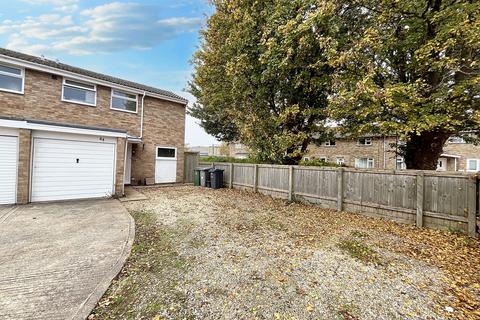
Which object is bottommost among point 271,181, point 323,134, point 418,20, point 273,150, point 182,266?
point 182,266

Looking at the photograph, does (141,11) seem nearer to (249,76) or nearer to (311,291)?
(249,76)

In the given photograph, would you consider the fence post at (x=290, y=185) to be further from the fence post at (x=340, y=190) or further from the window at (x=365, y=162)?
the window at (x=365, y=162)

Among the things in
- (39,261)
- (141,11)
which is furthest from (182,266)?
(141,11)

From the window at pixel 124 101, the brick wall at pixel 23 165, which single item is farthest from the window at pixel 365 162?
the brick wall at pixel 23 165

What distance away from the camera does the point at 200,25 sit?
13.9 m

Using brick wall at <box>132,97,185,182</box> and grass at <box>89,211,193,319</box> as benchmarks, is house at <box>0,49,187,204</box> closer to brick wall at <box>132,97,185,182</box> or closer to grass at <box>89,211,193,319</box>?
brick wall at <box>132,97,185,182</box>

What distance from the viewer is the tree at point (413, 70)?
639 cm

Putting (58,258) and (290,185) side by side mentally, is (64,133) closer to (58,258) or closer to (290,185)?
(58,258)

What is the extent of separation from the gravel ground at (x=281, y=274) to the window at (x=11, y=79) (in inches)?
335

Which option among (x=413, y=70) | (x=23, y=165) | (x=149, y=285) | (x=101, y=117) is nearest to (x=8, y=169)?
(x=23, y=165)

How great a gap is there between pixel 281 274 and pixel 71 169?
9.23 m

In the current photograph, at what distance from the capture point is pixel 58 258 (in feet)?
12.7

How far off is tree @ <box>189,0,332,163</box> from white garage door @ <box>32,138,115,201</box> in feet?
21.9

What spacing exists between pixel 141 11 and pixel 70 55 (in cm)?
651
